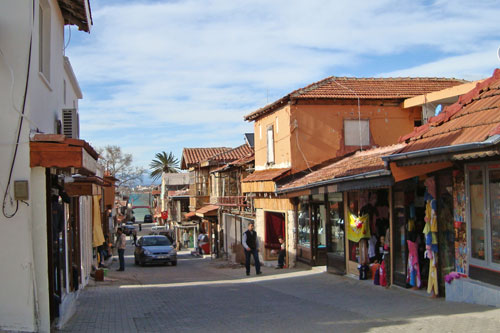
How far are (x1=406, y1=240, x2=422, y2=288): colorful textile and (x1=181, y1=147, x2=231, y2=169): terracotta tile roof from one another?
3273 centimetres

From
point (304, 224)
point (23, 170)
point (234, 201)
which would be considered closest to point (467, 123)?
point (23, 170)

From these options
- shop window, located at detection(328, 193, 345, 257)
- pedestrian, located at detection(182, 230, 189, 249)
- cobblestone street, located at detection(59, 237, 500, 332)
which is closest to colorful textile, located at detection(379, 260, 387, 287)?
cobblestone street, located at detection(59, 237, 500, 332)

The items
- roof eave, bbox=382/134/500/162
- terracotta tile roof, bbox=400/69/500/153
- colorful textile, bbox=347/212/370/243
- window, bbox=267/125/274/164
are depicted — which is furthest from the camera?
window, bbox=267/125/274/164

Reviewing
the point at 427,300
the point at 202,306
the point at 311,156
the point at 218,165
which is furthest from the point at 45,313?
the point at 218,165

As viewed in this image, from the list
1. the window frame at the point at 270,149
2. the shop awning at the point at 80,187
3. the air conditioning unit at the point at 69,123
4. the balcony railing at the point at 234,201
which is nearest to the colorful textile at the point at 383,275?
the shop awning at the point at 80,187

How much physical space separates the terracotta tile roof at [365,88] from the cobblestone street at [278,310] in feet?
26.2

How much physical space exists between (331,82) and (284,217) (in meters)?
5.77

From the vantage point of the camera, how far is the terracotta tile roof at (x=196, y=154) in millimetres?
Result: 44906

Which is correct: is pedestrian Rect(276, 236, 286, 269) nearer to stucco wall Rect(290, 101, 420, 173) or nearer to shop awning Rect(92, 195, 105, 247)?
stucco wall Rect(290, 101, 420, 173)

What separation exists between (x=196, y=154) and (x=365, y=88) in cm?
2586

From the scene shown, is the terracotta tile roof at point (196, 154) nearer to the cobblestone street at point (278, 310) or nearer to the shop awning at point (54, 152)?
the cobblestone street at point (278, 310)

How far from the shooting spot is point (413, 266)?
1205 cm

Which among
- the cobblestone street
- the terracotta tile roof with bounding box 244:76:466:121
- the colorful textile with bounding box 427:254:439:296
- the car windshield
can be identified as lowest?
the car windshield

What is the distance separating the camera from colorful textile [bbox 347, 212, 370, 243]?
14.6 m
